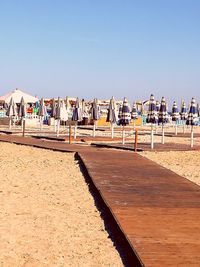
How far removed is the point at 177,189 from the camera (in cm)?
1015

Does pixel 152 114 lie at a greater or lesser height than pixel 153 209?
greater

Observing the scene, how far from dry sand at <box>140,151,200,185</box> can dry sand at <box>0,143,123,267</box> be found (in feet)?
10.2

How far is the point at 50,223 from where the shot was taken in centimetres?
765

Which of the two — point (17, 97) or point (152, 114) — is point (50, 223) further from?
point (17, 97)

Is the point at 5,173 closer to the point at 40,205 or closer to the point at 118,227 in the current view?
the point at 40,205

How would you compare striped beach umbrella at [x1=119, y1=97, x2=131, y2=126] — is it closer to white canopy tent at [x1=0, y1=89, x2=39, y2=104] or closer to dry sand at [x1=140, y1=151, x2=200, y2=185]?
dry sand at [x1=140, y1=151, x2=200, y2=185]

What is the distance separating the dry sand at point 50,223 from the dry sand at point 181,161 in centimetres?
311

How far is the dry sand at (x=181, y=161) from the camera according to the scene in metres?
13.9

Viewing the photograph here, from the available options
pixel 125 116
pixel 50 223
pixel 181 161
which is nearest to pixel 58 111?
pixel 125 116

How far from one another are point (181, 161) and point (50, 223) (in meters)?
9.87

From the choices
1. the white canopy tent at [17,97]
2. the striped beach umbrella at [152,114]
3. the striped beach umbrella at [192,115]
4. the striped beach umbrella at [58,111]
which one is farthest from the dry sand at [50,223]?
the white canopy tent at [17,97]

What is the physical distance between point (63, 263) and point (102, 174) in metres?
6.53

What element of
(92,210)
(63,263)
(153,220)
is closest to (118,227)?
(153,220)

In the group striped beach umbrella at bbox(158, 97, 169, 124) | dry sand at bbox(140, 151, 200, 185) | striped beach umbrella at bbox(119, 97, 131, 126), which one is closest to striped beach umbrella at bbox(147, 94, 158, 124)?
striped beach umbrella at bbox(158, 97, 169, 124)
